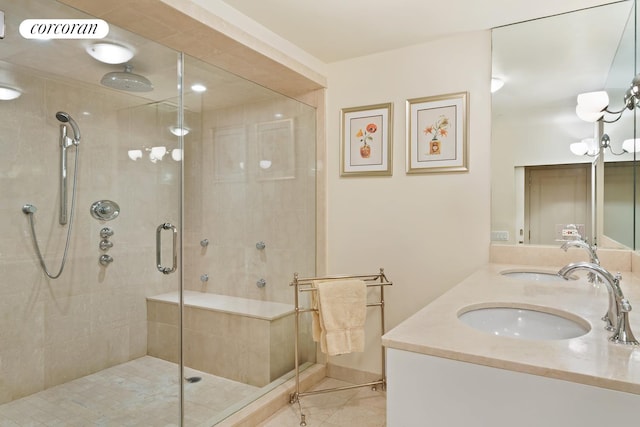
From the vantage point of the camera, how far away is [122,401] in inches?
77.2

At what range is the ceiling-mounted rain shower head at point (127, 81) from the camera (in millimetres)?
1983

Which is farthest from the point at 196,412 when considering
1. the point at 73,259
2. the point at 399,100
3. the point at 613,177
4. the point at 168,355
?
the point at 613,177

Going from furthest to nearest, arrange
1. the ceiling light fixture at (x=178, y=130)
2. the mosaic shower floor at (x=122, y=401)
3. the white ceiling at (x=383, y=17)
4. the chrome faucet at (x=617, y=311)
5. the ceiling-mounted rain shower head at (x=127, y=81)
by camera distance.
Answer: the ceiling light fixture at (x=178, y=130)
the white ceiling at (x=383, y=17)
the ceiling-mounted rain shower head at (x=127, y=81)
the mosaic shower floor at (x=122, y=401)
the chrome faucet at (x=617, y=311)

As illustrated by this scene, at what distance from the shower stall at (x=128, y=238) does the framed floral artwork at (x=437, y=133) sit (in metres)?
1.08

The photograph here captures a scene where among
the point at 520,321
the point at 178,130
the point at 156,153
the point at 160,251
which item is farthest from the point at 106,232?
the point at 520,321

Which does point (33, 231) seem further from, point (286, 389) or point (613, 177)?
point (613, 177)

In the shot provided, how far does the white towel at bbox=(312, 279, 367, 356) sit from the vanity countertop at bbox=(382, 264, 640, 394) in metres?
0.86

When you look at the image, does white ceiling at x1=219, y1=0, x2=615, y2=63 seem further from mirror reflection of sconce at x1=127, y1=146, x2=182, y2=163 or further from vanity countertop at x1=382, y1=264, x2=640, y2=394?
vanity countertop at x1=382, y1=264, x2=640, y2=394

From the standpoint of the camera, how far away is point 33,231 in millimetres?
1872

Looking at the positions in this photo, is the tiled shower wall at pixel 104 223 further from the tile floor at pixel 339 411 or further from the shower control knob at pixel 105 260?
the tile floor at pixel 339 411

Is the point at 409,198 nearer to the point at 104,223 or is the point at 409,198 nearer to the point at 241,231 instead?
the point at 241,231

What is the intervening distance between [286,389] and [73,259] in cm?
151

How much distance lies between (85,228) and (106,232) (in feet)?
0.32

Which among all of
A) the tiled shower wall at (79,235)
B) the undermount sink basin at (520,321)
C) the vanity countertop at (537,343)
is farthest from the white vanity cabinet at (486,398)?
the tiled shower wall at (79,235)
